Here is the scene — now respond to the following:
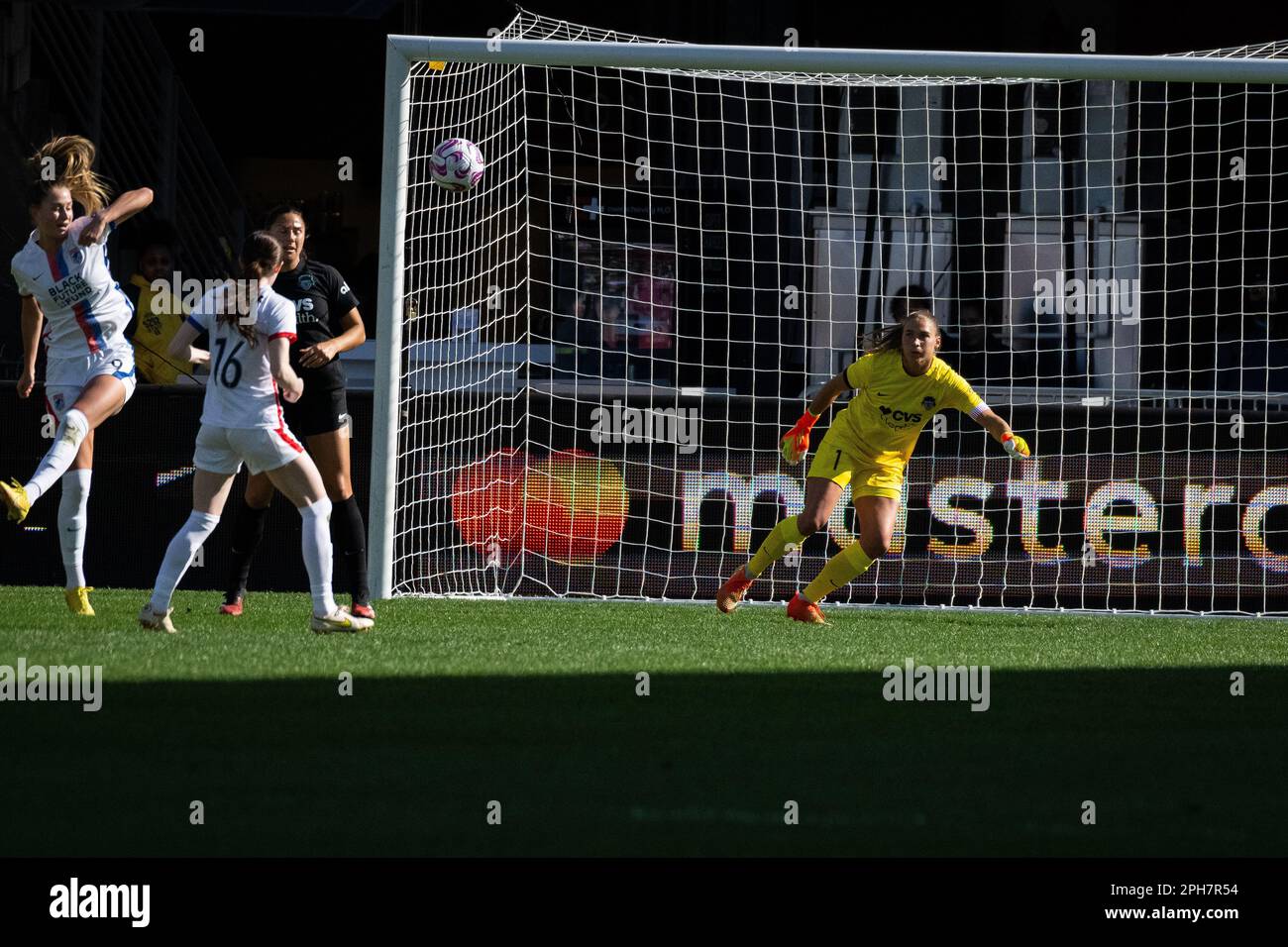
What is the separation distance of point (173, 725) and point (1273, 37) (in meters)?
15.2

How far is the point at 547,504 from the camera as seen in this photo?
10570mm

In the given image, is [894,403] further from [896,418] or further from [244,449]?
[244,449]

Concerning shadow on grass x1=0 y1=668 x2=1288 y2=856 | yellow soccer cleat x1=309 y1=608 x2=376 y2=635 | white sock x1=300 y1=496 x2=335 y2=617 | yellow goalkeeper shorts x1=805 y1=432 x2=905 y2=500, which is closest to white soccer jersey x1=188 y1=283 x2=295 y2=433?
white sock x1=300 y1=496 x2=335 y2=617

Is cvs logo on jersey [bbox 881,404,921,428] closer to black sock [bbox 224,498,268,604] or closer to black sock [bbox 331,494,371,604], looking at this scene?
black sock [bbox 331,494,371,604]

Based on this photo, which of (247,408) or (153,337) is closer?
(247,408)

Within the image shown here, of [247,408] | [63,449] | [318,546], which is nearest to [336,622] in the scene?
[318,546]

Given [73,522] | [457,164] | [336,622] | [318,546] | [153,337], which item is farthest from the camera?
[153,337]

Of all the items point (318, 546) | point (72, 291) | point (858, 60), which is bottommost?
point (318, 546)

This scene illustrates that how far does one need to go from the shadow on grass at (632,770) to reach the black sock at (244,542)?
2.63 meters

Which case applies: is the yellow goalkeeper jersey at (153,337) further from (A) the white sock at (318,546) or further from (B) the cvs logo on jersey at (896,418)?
(B) the cvs logo on jersey at (896,418)

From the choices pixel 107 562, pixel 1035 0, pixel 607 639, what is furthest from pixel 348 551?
pixel 1035 0

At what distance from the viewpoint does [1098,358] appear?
593 inches

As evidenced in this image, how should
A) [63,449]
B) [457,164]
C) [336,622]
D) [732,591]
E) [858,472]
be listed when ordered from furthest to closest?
[457,164] < [732,591] < [858,472] < [63,449] < [336,622]

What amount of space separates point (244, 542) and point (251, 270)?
1.74 m
